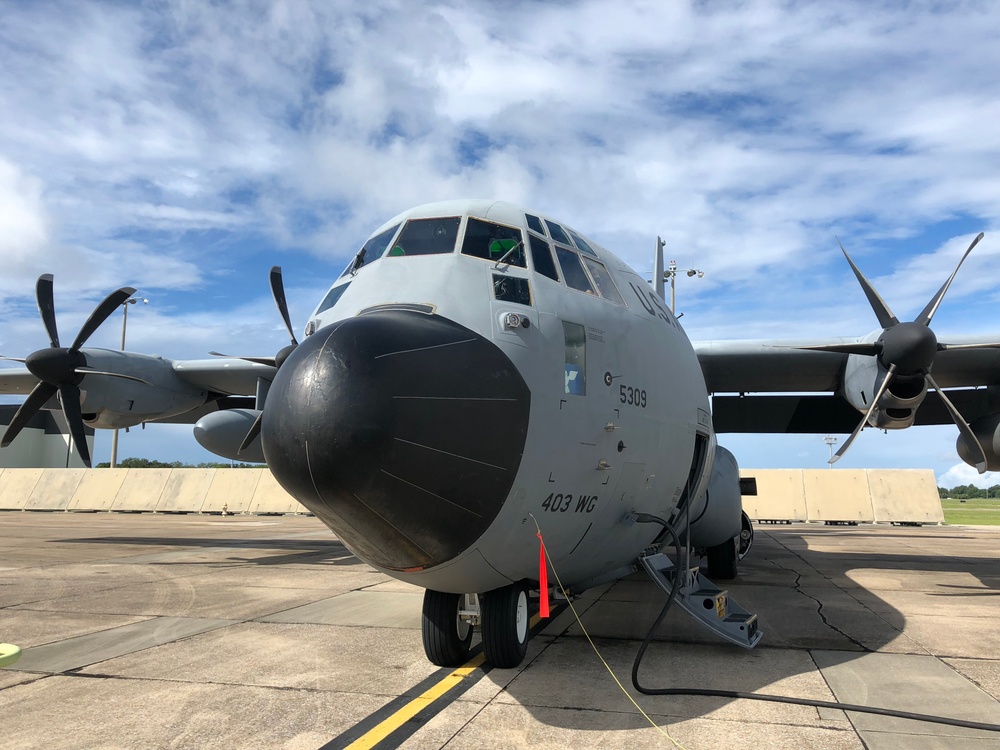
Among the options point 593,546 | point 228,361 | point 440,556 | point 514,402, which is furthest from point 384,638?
point 228,361

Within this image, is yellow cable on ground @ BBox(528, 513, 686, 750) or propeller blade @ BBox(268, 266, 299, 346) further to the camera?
propeller blade @ BBox(268, 266, 299, 346)

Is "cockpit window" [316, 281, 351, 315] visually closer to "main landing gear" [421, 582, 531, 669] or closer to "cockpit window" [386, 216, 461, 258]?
"cockpit window" [386, 216, 461, 258]

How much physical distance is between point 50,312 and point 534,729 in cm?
1507

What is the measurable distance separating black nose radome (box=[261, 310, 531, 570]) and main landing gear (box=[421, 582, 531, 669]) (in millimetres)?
1311

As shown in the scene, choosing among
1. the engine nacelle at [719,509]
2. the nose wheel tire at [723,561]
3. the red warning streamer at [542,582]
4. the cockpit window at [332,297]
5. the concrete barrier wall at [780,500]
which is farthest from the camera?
the concrete barrier wall at [780,500]

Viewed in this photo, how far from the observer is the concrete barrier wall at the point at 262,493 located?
3052 cm

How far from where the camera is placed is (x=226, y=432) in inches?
587

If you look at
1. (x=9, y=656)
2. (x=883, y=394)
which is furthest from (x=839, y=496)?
(x=9, y=656)

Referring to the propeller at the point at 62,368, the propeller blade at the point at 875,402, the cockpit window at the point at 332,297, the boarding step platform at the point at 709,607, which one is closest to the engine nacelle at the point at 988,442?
the propeller blade at the point at 875,402

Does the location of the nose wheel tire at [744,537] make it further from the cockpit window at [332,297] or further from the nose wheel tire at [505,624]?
the cockpit window at [332,297]

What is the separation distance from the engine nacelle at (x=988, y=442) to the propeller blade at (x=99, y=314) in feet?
53.2

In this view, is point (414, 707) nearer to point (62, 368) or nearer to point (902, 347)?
point (902, 347)

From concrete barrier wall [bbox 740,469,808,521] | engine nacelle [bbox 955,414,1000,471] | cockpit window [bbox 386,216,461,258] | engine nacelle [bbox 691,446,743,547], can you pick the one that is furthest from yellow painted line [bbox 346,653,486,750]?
concrete barrier wall [bbox 740,469,808,521]

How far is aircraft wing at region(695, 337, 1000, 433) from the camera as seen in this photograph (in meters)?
12.9
